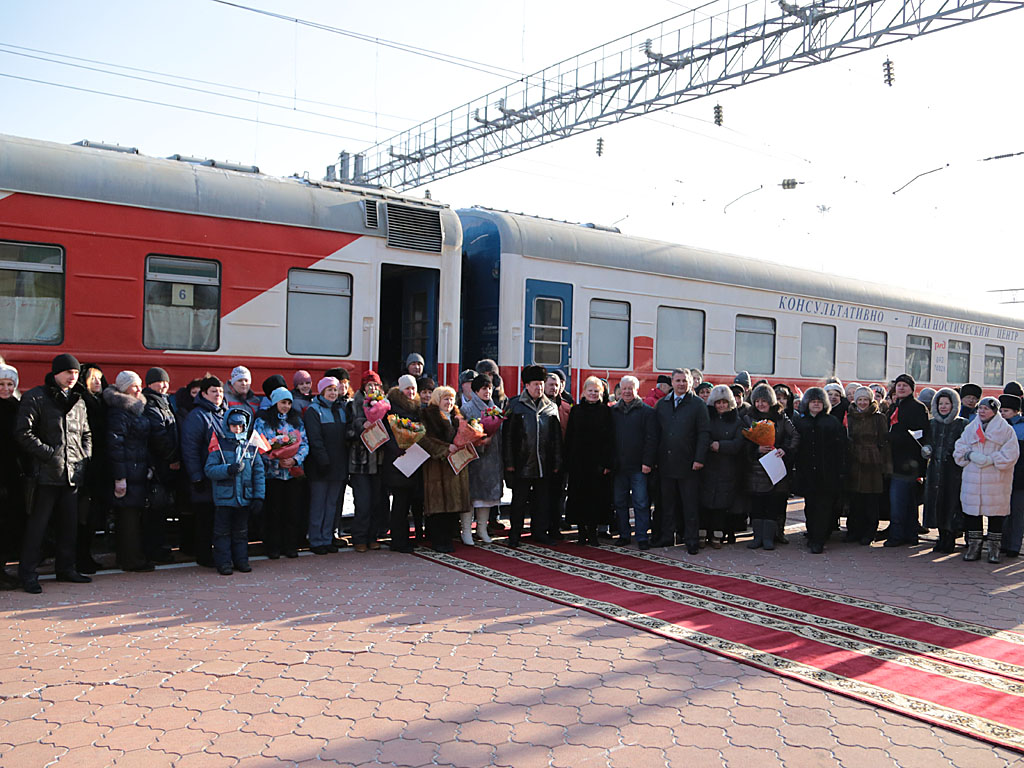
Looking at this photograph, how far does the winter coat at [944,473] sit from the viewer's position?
865 centimetres

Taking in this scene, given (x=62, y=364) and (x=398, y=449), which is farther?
(x=398, y=449)

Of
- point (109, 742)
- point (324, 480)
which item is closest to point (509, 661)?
point (109, 742)

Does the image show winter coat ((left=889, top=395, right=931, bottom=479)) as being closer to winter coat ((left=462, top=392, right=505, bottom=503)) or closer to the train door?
the train door

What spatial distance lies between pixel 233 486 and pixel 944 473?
23.0 ft

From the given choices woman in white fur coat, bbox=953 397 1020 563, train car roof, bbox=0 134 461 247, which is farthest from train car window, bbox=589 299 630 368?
woman in white fur coat, bbox=953 397 1020 563

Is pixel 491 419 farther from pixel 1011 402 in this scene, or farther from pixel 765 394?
pixel 1011 402

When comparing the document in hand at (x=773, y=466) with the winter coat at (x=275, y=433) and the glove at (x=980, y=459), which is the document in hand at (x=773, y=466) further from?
the winter coat at (x=275, y=433)

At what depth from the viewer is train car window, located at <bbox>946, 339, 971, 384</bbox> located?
1686 centimetres

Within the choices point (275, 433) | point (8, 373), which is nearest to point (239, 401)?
point (275, 433)

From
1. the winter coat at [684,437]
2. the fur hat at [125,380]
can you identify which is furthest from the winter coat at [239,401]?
the winter coat at [684,437]

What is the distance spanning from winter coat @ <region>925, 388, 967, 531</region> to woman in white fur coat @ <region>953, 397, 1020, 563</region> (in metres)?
0.34

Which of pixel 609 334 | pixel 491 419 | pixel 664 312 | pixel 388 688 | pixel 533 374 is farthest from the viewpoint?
pixel 664 312

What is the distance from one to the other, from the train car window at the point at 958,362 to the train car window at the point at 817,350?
4114mm

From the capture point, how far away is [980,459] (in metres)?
8.05
